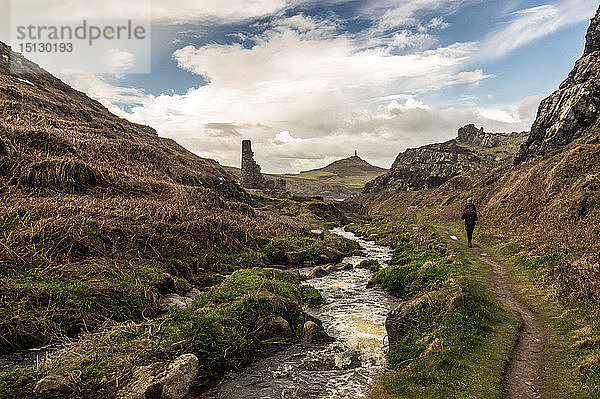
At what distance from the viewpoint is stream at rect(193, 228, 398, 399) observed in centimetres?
1041

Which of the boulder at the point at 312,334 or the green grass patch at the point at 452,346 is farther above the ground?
the green grass patch at the point at 452,346

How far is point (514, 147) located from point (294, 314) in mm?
165717

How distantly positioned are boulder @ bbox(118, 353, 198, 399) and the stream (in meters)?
0.56

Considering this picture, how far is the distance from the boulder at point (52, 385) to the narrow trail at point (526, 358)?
11.8 metres

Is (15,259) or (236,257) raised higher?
(15,259)

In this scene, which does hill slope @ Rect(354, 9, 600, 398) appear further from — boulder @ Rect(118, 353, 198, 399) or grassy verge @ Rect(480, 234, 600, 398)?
boulder @ Rect(118, 353, 198, 399)

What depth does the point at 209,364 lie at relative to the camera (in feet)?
37.9

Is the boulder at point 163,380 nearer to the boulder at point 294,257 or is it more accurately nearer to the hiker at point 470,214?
the boulder at point 294,257

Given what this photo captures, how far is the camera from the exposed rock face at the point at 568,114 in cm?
4625

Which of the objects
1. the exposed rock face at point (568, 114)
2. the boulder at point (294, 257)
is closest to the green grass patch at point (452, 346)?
the boulder at point (294, 257)

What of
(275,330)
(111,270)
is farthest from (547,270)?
(111,270)

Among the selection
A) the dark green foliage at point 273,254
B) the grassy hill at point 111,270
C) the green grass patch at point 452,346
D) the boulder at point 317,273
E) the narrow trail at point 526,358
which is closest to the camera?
the narrow trail at point 526,358

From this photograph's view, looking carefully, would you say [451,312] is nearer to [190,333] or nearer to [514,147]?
[190,333]

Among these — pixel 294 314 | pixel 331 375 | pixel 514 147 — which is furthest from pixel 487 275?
pixel 514 147
